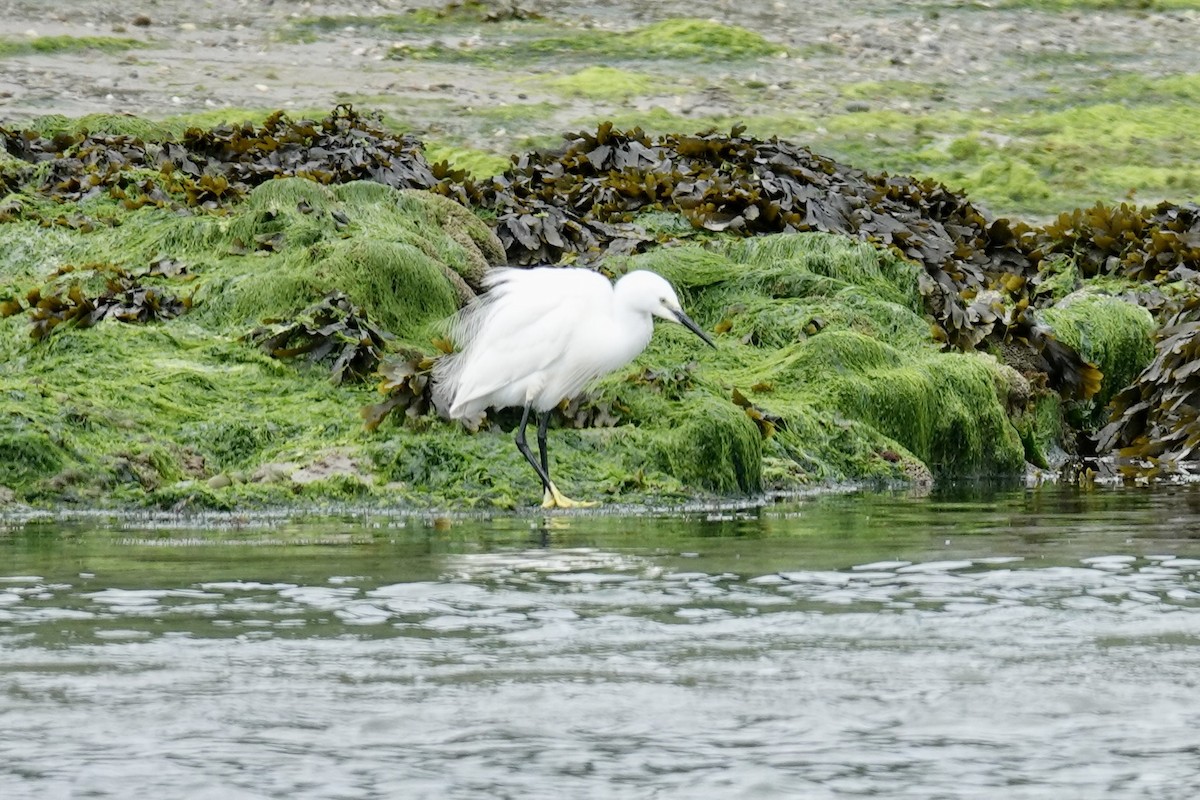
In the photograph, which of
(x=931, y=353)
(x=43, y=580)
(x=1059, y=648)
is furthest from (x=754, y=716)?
(x=931, y=353)

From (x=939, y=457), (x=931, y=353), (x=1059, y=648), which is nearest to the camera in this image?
(x=1059, y=648)

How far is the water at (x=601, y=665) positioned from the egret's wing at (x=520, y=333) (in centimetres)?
153

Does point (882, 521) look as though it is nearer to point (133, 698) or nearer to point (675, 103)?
point (133, 698)

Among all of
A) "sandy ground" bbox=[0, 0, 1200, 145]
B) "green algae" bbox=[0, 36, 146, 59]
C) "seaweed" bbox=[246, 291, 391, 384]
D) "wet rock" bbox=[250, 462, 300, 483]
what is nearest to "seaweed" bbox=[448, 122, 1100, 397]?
"seaweed" bbox=[246, 291, 391, 384]

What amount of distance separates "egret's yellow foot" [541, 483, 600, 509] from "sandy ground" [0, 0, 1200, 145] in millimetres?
10522

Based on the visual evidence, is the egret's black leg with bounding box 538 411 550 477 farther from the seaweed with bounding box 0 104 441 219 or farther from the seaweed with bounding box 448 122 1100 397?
the seaweed with bounding box 0 104 441 219

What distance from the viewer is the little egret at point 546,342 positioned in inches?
329

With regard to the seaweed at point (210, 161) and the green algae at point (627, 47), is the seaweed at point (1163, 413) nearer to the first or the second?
the seaweed at point (210, 161)

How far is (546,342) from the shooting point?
27.5 ft

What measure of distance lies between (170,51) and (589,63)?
5.10m

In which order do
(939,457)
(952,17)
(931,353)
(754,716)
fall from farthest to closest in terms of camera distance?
(952,17) → (931,353) → (939,457) → (754,716)

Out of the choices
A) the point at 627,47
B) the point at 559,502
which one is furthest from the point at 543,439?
the point at 627,47

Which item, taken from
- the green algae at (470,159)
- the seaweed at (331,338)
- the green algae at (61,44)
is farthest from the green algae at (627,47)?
the seaweed at (331,338)

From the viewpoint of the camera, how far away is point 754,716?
4070 millimetres
